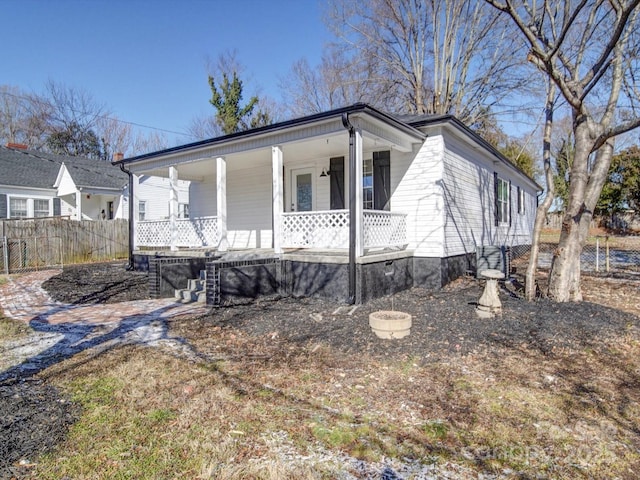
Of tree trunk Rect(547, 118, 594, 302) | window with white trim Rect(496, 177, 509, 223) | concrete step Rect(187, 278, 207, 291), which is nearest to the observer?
tree trunk Rect(547, 118, 594, 302)

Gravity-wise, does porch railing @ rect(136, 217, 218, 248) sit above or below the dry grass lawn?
above

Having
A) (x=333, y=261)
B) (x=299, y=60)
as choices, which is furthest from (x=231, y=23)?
(x=333, y=261)

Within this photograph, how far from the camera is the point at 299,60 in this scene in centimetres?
2611

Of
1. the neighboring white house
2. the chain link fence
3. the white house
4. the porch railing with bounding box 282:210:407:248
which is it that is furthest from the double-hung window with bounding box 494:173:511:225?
the neighboring white house

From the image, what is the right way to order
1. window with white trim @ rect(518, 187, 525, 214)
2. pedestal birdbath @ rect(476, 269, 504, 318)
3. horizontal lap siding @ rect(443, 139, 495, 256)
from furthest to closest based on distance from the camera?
window with white trim @ rect(518, 187, 525, 214) → horizontal lap siding @ rect(443, 139, 495, 256) → pedestal birdbath @ rect(476, 269, 504, 318)

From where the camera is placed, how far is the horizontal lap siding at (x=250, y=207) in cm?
1174

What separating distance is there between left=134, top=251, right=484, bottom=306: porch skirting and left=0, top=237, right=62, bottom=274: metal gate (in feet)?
26.4

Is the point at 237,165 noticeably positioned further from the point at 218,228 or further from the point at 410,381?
the point at 410,381

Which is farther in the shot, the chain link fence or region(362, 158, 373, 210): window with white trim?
the chain link fence

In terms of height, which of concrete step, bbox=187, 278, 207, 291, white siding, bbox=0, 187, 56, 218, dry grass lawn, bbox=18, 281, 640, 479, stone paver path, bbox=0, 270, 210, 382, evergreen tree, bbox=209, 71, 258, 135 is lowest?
dry grass lawn, bbox=18, 281, 640, 479

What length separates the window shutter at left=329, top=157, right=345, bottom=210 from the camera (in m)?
10.1

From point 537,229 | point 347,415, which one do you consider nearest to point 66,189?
point 537,229

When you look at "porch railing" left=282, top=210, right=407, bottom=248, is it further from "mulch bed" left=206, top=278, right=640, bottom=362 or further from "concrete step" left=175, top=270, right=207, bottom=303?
"concrete step" left=175, top=270, right=207, bottom=303

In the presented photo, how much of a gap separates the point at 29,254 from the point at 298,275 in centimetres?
1192
